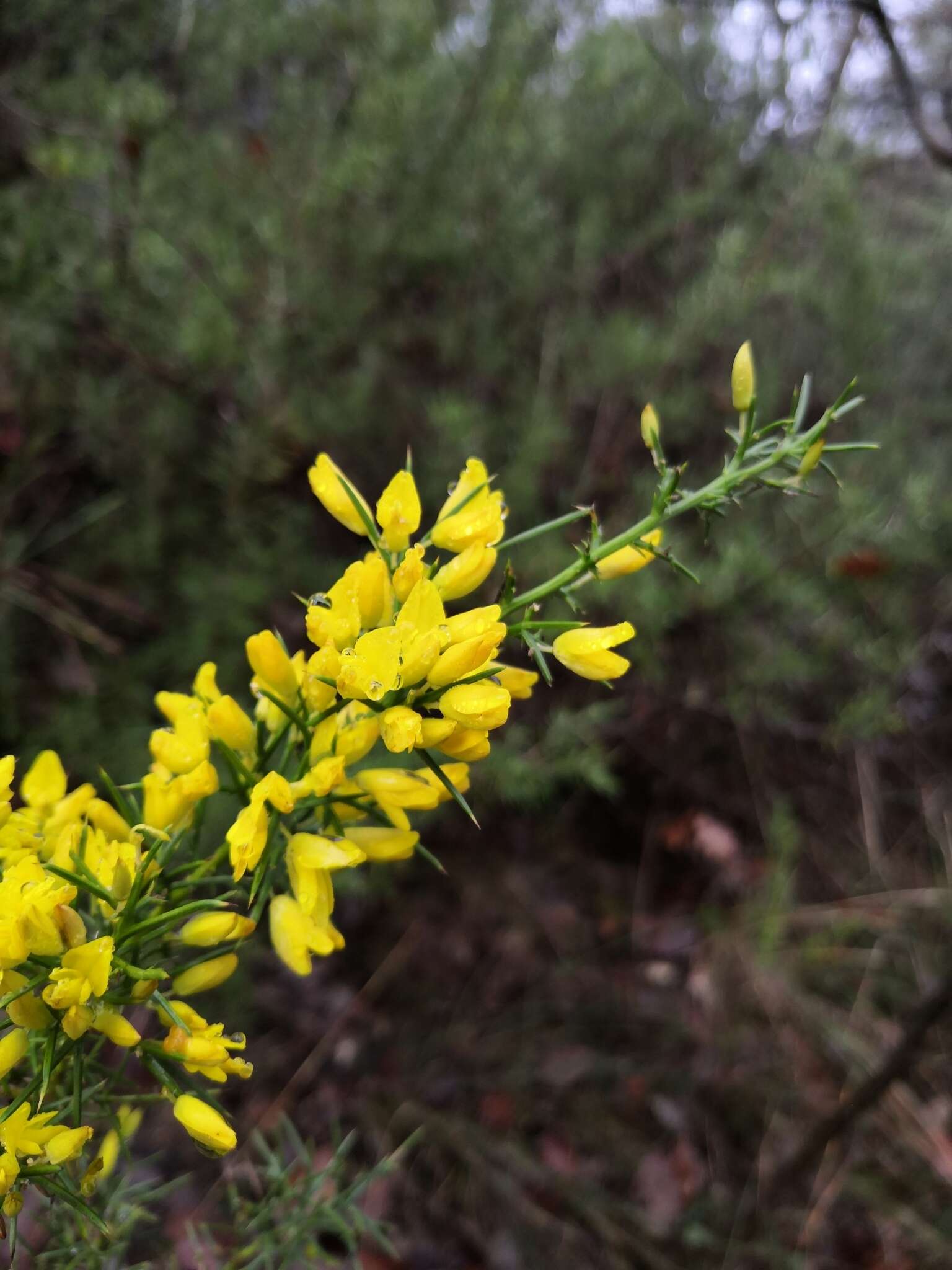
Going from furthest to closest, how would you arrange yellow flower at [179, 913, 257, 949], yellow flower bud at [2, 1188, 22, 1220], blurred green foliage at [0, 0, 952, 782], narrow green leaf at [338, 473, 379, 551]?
blurred green foliage at [0, 0, 952, 782]
narrow green leaf at [338, 473, 379, 551]
yellow flower at [179, 913, 257, 949]
yellow flower bud at [2, 1188, 22, 1220]

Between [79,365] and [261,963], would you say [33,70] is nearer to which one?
[79,365]

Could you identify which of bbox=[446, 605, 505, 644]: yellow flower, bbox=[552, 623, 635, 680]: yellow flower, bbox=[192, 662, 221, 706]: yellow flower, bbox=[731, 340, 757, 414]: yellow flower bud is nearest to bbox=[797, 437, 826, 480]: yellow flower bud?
bbox=[731, 340, 757, 414]: yellow flower bud

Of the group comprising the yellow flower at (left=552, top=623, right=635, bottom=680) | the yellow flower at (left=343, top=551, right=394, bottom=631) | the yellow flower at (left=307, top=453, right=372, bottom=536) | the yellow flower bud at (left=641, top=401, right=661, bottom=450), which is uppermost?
the yellow flower bud at (left=641, top=401, right=661, bottom=450)

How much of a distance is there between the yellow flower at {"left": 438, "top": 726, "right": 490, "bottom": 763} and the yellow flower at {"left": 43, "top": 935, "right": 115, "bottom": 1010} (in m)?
0.35

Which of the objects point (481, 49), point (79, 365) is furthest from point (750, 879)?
point (481, 49)

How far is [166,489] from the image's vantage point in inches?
103

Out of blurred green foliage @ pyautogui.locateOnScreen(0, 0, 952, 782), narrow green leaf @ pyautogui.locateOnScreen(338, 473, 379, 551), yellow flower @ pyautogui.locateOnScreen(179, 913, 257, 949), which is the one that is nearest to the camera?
yellow flower @ pyautogui.locateOnScreen(179, 913, 257, 949)

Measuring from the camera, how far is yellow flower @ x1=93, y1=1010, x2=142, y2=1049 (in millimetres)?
743

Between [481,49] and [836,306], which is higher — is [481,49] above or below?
above

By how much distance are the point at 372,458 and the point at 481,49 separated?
1530mm

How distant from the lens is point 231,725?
0.89 metres

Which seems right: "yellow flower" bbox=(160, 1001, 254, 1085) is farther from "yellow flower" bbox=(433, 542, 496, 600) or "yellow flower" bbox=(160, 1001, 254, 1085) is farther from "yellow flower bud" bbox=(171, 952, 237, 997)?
"yellow flower" bbox=(433, 542, 496, 600)

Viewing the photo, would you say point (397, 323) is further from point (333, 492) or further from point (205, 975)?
point (205, 975)

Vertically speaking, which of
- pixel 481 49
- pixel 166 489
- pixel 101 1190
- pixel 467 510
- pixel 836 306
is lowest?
pixel 101 1190
